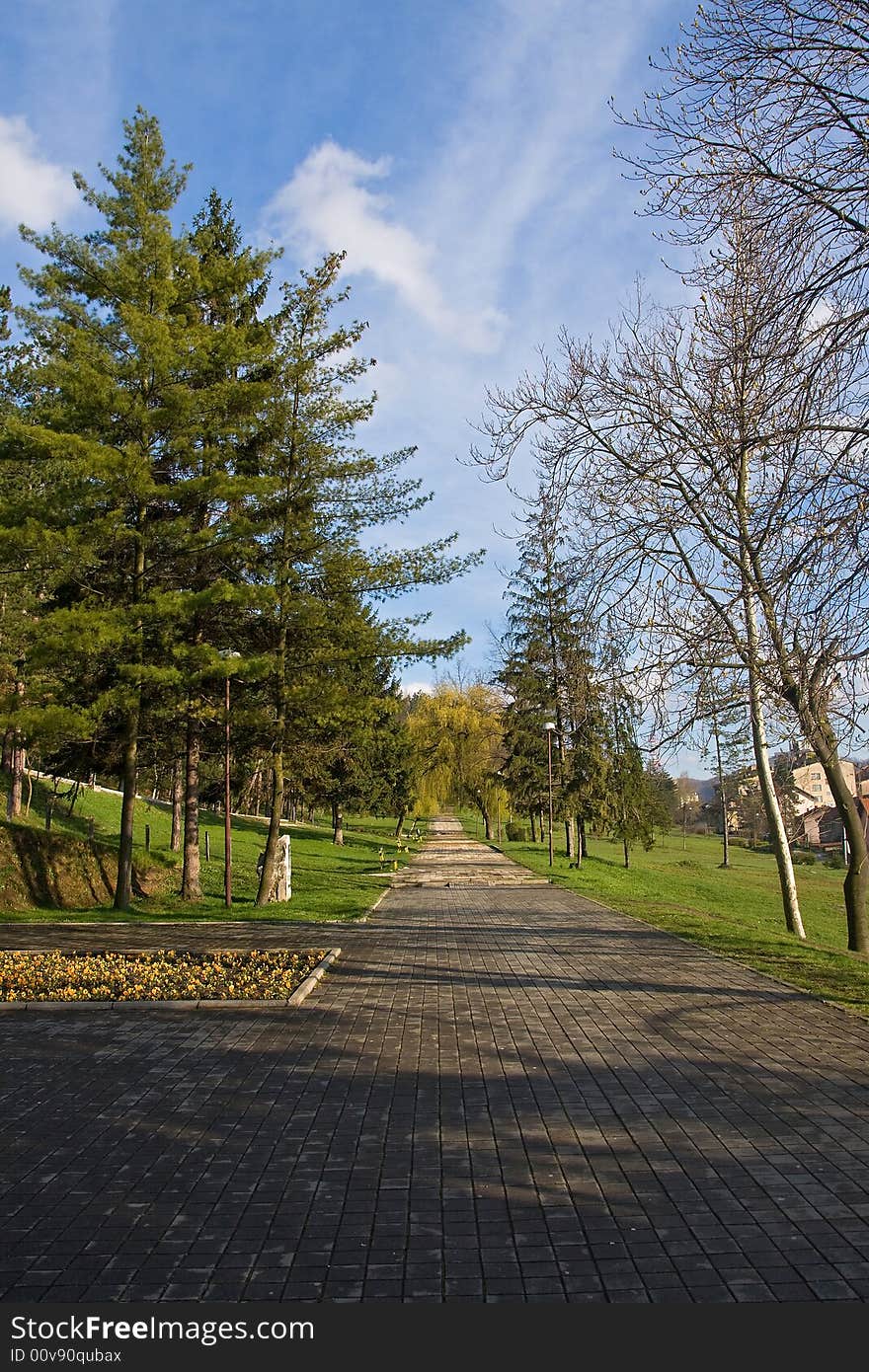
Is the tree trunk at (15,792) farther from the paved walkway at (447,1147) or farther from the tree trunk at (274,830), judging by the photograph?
the paved walkway at (447,1147)

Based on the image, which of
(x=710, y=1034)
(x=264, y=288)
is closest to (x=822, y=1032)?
(x=710, y=1034)

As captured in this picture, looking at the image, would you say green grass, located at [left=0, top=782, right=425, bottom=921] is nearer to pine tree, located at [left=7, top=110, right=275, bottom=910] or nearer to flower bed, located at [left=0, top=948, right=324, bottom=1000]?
pine tree, located at [left=7, top=110, right=275, bottom=910]

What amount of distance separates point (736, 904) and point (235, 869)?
15.4 m

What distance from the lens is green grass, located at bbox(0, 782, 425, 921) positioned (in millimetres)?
15930

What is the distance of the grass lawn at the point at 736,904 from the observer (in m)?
10.3

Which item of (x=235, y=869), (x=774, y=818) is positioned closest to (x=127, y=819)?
(x=774, y=818)

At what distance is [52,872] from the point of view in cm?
1797

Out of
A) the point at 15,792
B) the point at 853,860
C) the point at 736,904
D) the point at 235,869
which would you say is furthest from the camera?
the point at 736,904

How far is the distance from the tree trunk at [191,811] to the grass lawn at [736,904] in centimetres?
807

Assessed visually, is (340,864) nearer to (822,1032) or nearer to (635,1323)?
(822,1032)

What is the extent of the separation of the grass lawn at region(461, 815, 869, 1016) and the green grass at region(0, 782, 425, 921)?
519 centimetres

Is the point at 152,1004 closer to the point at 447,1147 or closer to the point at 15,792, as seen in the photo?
the point at 447,1147

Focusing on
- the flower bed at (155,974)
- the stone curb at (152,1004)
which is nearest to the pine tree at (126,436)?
the flower bed at (155,974)

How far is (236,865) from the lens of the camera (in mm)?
26469
